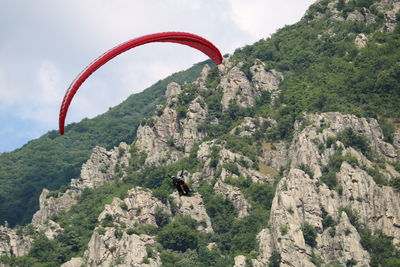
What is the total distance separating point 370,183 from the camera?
137m

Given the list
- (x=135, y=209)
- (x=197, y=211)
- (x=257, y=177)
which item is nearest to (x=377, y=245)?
(x=257, y=177)

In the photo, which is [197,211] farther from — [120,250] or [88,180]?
[88,180]

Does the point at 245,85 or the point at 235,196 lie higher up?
the point at 245,85

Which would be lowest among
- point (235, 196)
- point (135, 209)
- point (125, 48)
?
point (125, 48)

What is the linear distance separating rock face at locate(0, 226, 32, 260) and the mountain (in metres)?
0.24

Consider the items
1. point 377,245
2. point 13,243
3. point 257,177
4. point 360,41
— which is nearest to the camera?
point 377,245

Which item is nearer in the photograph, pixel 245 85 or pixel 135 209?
pixel 135 209

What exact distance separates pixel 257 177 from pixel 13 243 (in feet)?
144

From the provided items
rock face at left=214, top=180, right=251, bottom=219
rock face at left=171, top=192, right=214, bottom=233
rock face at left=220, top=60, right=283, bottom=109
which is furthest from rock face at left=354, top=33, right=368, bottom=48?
rock face at left=171, top=192, right=214, bottom=233

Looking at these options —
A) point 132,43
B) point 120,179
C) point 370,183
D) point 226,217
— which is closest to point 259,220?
point 226,217

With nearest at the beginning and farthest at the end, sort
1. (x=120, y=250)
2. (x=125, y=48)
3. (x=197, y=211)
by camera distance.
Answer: (x=125, y=48)
(x=120, y=250)
(x=197, y=211)

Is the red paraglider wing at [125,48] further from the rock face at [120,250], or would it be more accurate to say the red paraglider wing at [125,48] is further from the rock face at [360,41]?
the rock face at [360,41]

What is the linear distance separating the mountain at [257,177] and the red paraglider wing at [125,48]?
57.7m

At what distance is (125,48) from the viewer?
68375 millimetres
